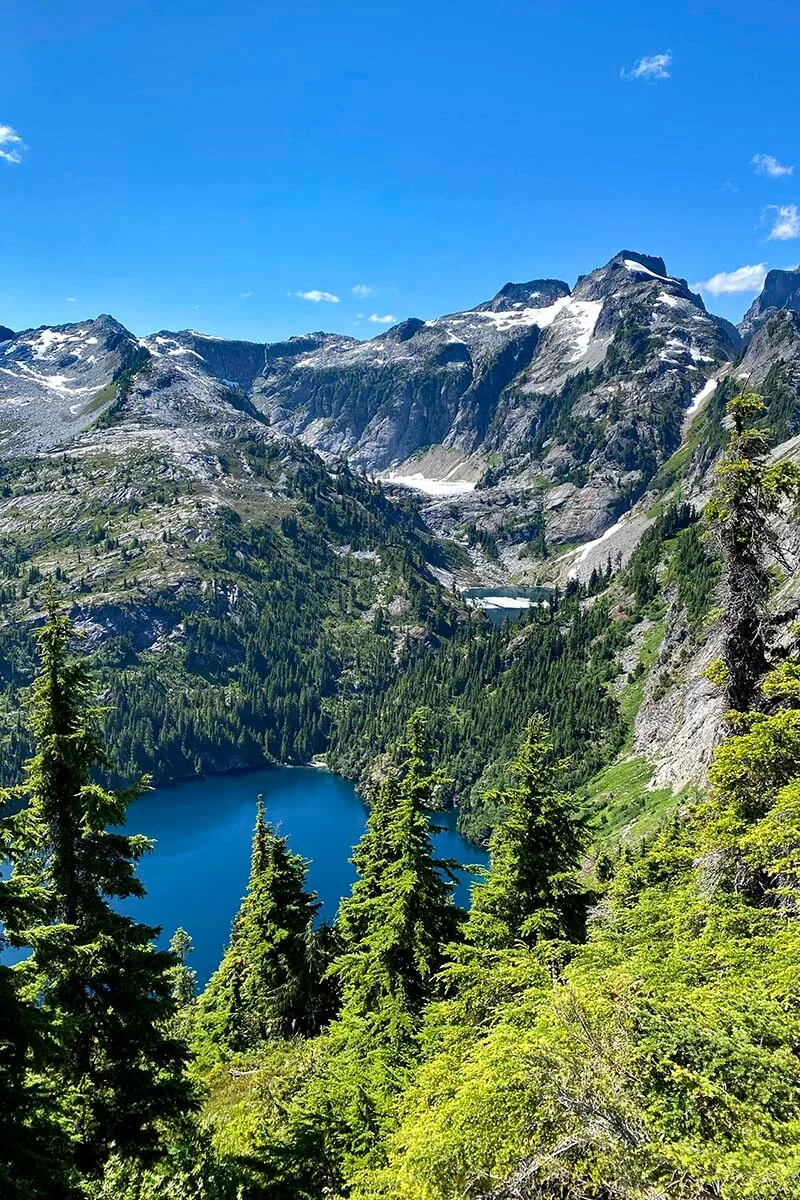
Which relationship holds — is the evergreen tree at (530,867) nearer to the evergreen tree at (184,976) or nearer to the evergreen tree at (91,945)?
the evergreen tree at (91,945)

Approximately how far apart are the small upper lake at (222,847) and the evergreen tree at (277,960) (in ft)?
216

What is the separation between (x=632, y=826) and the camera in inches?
4038

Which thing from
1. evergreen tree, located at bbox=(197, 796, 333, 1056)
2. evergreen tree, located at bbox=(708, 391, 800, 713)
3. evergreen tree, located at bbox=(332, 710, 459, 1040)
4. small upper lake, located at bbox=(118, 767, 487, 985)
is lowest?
small upper lake, located at bbox=(118, 767, 487, 985)

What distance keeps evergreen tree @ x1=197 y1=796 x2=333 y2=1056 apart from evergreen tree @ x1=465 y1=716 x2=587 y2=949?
15148 millimetres

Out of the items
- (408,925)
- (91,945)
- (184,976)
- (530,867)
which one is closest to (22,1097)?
(91,945)

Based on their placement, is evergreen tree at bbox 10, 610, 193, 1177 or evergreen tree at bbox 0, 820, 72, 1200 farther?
evergreen tree at bbox 10, 610, 193, 1177

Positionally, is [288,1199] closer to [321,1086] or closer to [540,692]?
[321,1086]

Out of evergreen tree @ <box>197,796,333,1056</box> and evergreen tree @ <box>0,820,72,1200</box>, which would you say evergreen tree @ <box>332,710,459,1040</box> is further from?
evergreen tree @ <box>0,820,72,1200</box>

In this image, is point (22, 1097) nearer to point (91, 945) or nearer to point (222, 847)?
point (91, 945)

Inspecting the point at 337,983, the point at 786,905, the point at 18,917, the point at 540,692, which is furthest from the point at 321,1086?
the point at 540,692

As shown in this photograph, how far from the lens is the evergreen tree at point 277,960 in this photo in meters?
38.2

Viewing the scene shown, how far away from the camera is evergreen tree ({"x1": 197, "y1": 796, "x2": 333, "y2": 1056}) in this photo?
38.2 meters

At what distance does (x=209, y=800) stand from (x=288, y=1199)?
184 meters

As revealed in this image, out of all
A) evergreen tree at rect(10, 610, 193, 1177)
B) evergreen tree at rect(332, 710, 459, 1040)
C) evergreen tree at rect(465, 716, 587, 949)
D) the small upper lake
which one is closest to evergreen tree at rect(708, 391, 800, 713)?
evergreen tree at rect(465, 716, 587, 949)
